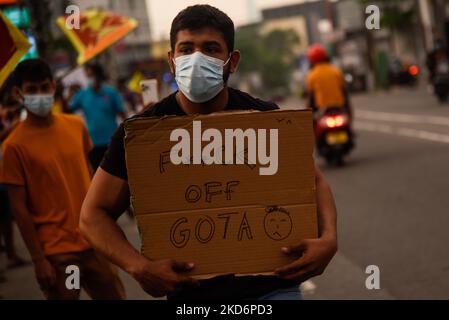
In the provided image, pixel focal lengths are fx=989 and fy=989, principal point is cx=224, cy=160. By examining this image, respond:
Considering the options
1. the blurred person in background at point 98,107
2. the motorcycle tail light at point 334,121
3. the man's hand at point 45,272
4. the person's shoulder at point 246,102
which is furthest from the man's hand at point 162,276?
the motorcycle tail light at point 334,121

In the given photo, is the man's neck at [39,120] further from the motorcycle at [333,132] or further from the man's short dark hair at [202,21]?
the motorcycle at [333,132]

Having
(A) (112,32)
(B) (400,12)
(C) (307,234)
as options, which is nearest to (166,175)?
(C) (307,234)

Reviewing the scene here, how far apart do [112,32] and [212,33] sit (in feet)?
22.6

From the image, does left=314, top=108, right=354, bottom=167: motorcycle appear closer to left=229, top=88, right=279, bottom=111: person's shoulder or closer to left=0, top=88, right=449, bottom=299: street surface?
left=0, top=88, right=449, bottom=299: street surface

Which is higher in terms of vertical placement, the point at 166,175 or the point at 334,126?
the point at 166,175

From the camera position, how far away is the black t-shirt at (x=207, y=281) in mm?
3102

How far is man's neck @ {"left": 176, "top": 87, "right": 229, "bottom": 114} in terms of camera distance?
326cm

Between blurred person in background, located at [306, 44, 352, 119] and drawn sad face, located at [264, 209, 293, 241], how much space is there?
11241 millimetres

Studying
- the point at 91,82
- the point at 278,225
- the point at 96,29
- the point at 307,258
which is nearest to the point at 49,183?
the point at 278,225

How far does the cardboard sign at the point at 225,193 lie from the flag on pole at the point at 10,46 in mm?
3012

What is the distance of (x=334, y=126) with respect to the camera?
14.8 m

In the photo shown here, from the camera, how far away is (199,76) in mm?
3131
